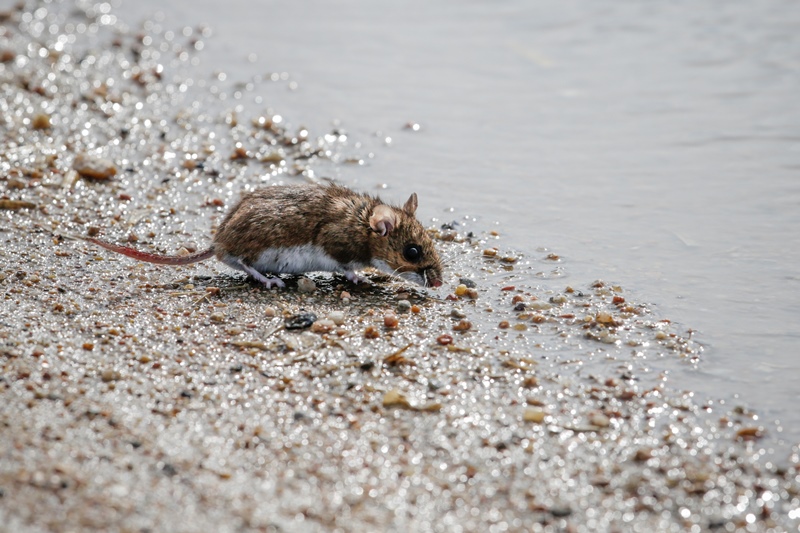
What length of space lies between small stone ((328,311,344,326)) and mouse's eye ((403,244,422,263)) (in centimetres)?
75

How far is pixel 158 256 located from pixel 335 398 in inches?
80.4

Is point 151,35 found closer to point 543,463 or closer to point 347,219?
point 347,219

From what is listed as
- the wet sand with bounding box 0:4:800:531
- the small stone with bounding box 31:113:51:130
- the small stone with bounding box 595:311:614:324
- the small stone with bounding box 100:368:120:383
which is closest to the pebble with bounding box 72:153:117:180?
the wet sand with bounding box 0:4:800:531

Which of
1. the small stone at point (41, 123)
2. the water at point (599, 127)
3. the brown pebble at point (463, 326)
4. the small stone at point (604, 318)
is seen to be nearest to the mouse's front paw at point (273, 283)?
the brown pebble at point (463, 326)

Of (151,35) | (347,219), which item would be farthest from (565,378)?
(151,35)

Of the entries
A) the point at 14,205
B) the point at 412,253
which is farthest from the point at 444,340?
the point at 14,205

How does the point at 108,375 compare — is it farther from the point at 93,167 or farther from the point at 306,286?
the point at 93,167

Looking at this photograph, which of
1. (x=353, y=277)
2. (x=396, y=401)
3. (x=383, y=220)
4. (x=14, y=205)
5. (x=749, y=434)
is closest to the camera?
(x=749, y=434)

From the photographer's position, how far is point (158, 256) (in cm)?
608

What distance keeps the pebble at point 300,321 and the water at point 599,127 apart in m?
1.93

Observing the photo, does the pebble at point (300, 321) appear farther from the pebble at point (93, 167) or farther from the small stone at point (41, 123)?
the small stone at point (41, 123)

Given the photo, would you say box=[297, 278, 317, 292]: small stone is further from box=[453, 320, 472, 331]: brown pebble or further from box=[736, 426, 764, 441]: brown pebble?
box=[736, 426, 764, 441]: brown pebble

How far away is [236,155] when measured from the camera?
834 centimetres

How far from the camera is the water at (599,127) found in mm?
6262
